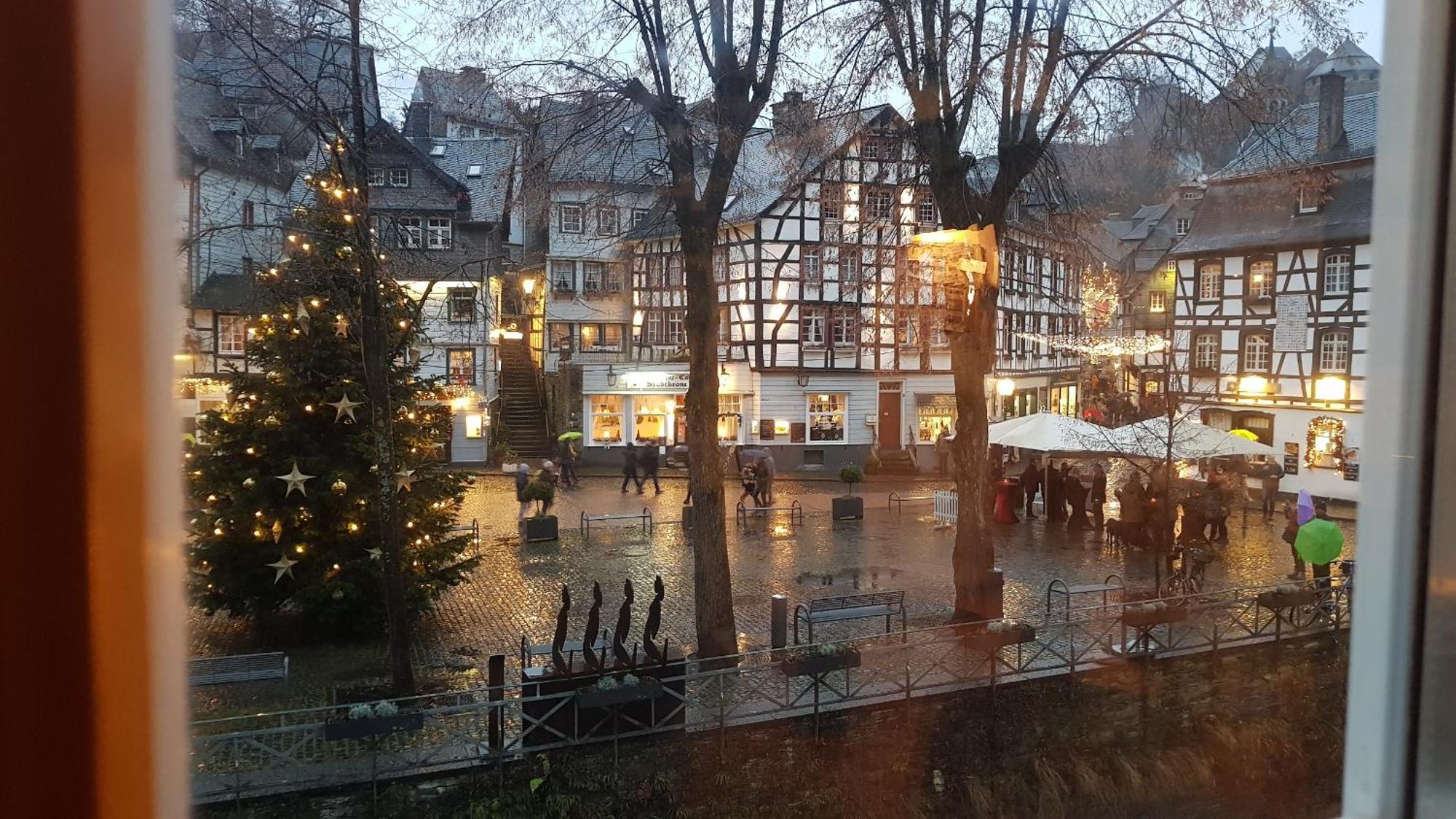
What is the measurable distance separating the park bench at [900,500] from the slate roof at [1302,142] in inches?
211

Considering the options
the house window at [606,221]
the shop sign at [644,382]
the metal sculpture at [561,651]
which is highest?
the house window at [606,221]

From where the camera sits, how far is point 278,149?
320 centimetres

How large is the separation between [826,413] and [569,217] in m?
5.78

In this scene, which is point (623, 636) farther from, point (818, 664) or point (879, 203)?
point (879, 203)

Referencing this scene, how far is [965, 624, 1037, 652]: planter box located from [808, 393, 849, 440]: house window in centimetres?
481

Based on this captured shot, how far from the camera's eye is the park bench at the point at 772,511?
10.6 m

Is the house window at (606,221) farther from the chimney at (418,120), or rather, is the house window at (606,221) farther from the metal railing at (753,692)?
the metal railing at (753,692)

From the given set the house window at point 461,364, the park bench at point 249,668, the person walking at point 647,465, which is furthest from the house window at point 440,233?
the person walking at point 647,465

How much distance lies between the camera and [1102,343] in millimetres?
6133

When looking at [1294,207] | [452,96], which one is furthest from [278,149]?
[1294,207]

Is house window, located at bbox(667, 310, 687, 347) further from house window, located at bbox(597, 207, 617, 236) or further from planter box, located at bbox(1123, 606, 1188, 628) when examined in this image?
planter box, located at bbox(1123, 606, 1188, 628)

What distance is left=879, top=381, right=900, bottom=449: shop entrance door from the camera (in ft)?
26.4

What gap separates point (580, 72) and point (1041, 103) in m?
2.82

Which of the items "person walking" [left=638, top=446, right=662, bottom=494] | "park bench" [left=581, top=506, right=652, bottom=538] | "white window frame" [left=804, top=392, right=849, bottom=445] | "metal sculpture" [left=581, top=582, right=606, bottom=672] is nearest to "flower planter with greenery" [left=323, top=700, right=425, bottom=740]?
"metal sculpture" [left=581, top=582, right=606, bottom=672]
